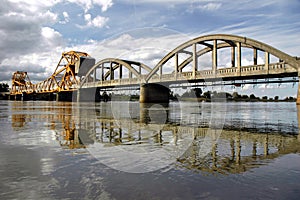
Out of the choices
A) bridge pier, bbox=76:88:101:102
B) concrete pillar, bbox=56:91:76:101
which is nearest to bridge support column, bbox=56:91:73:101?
concrete pillar, bbox=56:91:76:101

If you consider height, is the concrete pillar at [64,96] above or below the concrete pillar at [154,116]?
above

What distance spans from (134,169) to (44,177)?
6.60 feet

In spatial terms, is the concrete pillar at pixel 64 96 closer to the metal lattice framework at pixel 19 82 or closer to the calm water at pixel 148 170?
the metal lattice framework at pixel 19 82

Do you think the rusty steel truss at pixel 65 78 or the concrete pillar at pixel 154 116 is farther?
the rusty steel truss at pixel 65 78

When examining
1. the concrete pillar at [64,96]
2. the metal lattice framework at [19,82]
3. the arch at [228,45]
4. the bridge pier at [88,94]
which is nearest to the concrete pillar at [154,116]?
the arch at [228,45]

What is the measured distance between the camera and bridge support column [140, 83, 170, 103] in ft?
237

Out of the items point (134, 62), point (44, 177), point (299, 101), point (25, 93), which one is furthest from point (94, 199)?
point (25, 93)

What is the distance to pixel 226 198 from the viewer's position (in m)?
4.52

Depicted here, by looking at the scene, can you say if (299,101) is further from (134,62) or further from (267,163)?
(134,62)

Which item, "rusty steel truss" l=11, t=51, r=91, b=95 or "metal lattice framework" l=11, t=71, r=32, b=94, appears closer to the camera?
"rusty steel truss" l=11, t=51, r=91, b=95

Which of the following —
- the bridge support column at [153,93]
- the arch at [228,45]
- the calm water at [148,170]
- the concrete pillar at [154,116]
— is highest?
the arch at [228,45]

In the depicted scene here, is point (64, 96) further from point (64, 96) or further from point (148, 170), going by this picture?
point (148, 170)

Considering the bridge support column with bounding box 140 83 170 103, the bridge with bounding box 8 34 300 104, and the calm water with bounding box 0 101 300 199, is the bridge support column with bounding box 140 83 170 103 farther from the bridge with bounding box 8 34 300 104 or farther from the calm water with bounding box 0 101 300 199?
the calm water with bounding box 0 101 300 199

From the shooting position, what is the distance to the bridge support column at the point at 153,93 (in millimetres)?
72312
